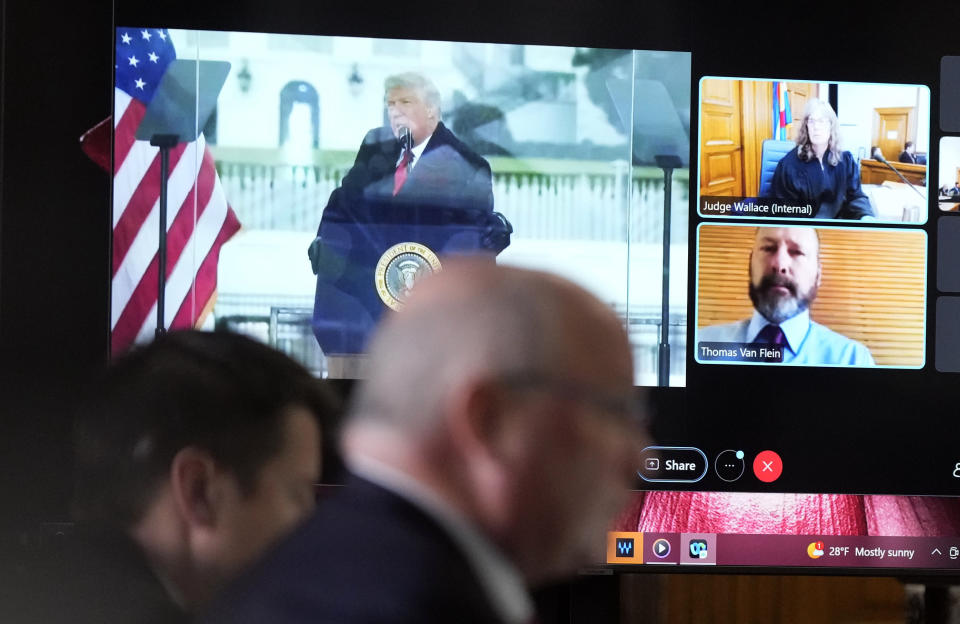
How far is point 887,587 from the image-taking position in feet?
7.29

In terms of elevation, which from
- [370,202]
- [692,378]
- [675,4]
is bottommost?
[692,378]

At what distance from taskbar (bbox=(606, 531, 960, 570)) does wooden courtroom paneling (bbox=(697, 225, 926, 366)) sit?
1.05 feet

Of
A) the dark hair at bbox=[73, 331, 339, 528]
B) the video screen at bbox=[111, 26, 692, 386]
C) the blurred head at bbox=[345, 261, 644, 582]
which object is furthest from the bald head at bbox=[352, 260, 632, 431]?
the video screen at bbox=[111, 26, 692, 386]

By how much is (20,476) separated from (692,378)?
45.5 inches

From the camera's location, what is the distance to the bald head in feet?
2.40

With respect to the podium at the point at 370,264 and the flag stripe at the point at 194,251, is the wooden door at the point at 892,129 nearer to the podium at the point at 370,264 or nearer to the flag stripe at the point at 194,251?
the podium at the point at 370,264

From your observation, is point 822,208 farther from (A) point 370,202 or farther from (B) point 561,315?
(B) point 561,315

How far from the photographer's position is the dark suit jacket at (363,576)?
2.06 ft

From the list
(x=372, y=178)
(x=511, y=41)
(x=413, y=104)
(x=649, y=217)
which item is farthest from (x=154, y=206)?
(x=649, y=217)

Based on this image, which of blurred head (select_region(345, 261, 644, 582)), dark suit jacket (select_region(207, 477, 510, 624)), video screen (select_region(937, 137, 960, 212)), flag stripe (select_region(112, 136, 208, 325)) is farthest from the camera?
video screen (select_region(937, 137, 960, 212))

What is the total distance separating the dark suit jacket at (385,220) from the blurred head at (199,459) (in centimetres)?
81

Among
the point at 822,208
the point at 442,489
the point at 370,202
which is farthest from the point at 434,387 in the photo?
the point at 822,208

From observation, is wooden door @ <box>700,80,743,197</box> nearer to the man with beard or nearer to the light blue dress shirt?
the man with beard

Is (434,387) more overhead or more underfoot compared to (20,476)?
more overhead
